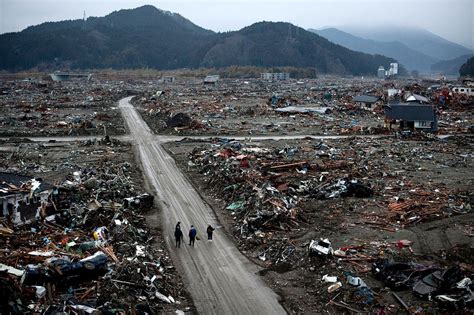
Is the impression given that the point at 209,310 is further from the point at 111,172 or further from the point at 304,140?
the point at 304,140

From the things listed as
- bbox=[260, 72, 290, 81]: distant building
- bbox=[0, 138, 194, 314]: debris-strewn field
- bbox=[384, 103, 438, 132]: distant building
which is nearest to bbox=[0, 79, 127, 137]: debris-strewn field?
bbox=[0, 138, 194, 314]: debris-strewn field

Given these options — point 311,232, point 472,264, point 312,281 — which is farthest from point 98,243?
point 472,264

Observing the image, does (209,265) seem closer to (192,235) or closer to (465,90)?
(192,235)

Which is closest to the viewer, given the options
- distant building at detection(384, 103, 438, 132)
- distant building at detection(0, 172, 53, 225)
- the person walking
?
distant building at detection(0, 172, 53, 225)

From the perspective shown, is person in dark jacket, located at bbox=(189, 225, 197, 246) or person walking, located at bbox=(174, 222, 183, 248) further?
person in dark jacket, located at bbox=(189, 225, 197, 246)

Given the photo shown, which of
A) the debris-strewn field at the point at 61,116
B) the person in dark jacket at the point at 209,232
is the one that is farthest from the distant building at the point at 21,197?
the debris-strewn field at the point at 61,116

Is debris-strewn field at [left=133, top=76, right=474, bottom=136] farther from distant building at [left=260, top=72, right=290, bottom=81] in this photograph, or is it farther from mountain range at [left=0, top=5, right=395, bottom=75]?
mountain range at [left=0, top=5, right=395, bottom=75]
